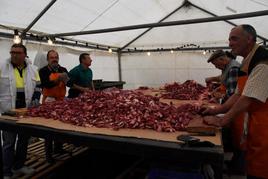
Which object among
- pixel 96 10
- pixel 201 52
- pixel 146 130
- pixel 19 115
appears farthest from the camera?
pixel 201 52

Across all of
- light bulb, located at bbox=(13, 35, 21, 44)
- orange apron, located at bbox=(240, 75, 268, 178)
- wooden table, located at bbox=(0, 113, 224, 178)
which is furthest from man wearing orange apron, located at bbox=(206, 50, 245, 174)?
light bulb, located at bbox=(13, 35, 21, 44)

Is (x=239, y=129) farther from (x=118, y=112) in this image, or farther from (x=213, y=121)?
(x=118, y=112)

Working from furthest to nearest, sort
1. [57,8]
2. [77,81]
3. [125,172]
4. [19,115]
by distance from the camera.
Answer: [57,8] < [77,81] < [125,172] < [19,115]

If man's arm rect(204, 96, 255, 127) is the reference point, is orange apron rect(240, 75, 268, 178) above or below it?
below

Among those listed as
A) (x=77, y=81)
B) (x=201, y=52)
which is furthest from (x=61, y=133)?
(x=201, y=52)

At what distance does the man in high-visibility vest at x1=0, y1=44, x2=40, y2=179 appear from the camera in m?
3.95

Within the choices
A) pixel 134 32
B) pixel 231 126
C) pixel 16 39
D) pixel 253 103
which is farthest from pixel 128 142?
pixel 134 32

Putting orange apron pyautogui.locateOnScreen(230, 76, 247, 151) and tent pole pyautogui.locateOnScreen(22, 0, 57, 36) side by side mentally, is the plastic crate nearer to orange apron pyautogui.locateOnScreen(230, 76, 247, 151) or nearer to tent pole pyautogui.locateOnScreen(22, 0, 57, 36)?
orange apron pyautogui.locateOnScreen(230, 76, 247, 151)

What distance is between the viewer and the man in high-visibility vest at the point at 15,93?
3.95m

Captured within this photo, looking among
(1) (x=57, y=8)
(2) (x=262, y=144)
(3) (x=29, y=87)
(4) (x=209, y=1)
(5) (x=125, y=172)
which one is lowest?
(5) (x=125, y=172)

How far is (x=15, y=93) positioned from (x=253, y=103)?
138 inches

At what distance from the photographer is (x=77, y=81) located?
6004 mm

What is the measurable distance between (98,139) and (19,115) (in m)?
1.51

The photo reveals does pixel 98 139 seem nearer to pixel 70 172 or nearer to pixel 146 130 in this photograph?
pixel 146 130
